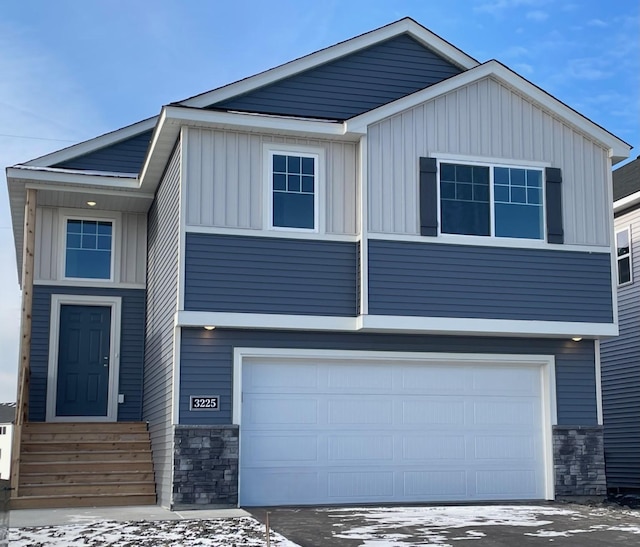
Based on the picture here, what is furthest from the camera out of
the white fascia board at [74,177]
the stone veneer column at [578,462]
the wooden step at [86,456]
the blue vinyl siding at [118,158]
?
the blue vinyl siding at [118,158]

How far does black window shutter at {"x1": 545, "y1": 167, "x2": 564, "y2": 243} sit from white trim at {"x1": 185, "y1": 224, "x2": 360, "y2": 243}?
9.52 ft

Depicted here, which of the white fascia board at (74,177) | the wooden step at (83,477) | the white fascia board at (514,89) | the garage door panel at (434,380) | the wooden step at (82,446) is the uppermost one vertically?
the white fascia board at (514,89)

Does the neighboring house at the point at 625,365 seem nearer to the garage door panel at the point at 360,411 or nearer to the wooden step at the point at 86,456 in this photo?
the garage door panel at the point at 360,411

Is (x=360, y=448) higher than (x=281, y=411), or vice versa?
(x=281, y=411)

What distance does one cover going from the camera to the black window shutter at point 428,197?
12891 millimetres

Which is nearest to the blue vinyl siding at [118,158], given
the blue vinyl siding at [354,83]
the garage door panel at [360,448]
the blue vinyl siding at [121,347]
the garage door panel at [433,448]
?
the blue vinyl siding at [121,347]

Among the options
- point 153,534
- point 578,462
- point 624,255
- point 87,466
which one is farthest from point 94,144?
point 624,255

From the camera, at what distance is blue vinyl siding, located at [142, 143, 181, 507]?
40.8ft

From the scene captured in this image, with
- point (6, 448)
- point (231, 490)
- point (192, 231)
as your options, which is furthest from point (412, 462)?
point (6, 448)

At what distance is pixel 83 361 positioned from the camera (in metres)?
15.8

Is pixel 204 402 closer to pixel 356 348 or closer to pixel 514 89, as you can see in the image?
pixel 356 348

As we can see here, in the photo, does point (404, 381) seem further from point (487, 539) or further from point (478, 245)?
point (487, 539)

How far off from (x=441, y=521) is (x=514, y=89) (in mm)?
6426

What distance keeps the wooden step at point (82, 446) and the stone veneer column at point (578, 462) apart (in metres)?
6.15
